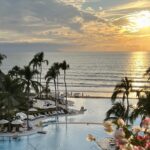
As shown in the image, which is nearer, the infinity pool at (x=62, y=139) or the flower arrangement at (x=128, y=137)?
the flower arrangement at (x=128, y=137)

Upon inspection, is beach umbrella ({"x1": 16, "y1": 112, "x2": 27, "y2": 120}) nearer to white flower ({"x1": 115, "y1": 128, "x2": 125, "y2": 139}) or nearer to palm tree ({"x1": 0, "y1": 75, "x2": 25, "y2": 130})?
palm tree ({"x1": 0, "y1": 75, "x2": 25, "y2": 130})

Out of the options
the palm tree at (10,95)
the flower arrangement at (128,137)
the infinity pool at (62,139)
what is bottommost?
the infinity pool at (62,139)

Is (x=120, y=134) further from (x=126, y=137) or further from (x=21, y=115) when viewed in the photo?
(x=21, y=115)

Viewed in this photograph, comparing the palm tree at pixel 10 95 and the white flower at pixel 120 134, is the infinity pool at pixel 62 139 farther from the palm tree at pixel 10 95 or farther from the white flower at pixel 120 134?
the white flower at pixel 120 134

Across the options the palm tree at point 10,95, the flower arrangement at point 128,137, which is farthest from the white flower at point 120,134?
the palm tree at point 10,95

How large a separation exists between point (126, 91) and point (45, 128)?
7.48 metres

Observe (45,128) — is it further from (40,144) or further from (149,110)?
(149,110)

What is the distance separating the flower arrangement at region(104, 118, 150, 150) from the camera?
3.41 meters

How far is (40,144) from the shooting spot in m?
23.2

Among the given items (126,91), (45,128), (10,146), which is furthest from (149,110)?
(45,128)

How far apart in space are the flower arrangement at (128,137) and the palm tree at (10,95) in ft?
77.4

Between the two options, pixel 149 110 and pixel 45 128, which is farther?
pixel 45 128

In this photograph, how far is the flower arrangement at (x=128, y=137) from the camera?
3.41 meters

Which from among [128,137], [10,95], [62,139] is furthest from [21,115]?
[128,137]
